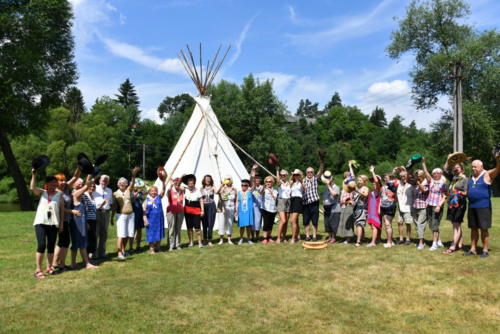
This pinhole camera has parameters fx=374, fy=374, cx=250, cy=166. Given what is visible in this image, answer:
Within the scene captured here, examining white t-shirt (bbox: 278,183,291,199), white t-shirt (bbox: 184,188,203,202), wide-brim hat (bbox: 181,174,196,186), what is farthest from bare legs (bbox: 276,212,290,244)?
wide-brim hat (bbox: 181,174,196,186)

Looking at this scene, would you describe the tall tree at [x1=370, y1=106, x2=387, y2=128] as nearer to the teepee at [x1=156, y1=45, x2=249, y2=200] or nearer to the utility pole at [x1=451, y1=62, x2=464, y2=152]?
the utility pole at [x1=451, y1=62, x2=464, y2=152]

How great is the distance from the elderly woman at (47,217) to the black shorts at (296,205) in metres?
4.18

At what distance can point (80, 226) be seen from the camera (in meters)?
5.67

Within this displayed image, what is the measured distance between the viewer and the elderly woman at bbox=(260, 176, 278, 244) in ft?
25.3

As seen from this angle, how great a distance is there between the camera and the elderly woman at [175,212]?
705cm

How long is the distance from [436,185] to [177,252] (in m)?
4.77

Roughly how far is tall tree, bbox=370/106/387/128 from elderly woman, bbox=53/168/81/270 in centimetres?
6734

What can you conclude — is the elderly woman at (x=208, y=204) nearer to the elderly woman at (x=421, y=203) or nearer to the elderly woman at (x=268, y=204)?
the elderly woman at (x=268, y=204)

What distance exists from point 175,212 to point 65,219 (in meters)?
2.05

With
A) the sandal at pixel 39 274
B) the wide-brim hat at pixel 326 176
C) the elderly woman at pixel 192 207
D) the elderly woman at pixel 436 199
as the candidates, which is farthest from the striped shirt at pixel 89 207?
the elderly woman at pixel 436 199

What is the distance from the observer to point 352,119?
5909cm

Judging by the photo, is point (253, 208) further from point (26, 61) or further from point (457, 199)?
point (26, 61)

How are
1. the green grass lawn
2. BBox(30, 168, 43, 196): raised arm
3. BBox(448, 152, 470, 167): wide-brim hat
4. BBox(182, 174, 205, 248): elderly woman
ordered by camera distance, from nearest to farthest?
the green grass lawn
BBox(30, 168, 43, 196): raised arm
BBox(448, 152, 470, 167): wide-brim hat
BBox(182, 174, 205, 248): elderly woman

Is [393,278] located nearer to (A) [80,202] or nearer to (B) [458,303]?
(B) [458,303]
